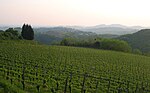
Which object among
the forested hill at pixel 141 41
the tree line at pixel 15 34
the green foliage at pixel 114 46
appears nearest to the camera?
the tree line at pixel 15 34

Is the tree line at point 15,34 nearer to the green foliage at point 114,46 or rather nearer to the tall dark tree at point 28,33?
the tall dark tree at point 28,33

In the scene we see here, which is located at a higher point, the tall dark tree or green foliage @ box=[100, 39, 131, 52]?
the tall dark tree

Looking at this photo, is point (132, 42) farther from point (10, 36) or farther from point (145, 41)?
point (10, 36)

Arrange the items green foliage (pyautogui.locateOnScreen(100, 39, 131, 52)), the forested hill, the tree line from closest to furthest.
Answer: the tree line, green foliage (pyautogui.locateOnScreen(100, 39, 131, 52)), the forested hill

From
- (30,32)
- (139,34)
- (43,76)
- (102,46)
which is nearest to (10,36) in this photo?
(30,32)

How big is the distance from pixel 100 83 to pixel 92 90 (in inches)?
142

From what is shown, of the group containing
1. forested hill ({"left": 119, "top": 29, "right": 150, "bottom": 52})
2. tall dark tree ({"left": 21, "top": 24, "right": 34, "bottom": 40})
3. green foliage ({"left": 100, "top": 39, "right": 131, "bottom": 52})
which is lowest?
forested hill ({"left": 119, "top": 29, "right": 150, "bottom": 52})

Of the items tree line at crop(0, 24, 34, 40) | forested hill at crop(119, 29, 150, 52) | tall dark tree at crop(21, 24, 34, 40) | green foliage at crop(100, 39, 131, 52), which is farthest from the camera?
forested hill at crop(119, 29, 150, 52)

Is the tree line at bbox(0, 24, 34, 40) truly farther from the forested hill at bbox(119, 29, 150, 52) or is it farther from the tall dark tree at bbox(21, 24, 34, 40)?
the forested hill at bbox(119, 29, 150, 52)

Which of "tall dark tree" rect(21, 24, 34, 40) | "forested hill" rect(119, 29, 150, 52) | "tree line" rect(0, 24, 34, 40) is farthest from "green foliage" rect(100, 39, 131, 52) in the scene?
"forested hill" rect(119, 29, 150, 52)

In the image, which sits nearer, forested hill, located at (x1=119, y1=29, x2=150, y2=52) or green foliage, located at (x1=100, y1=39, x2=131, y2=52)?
green foliage, located at (x1=100, y1=39, x2=131, y2=52)

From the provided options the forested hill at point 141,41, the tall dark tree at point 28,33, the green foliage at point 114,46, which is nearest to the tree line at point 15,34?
the tall dark tree at point 28,33

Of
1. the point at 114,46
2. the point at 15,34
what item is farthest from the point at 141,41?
the point at 15,34

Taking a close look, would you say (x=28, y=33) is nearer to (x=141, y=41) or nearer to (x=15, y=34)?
(x=15, y=34)
